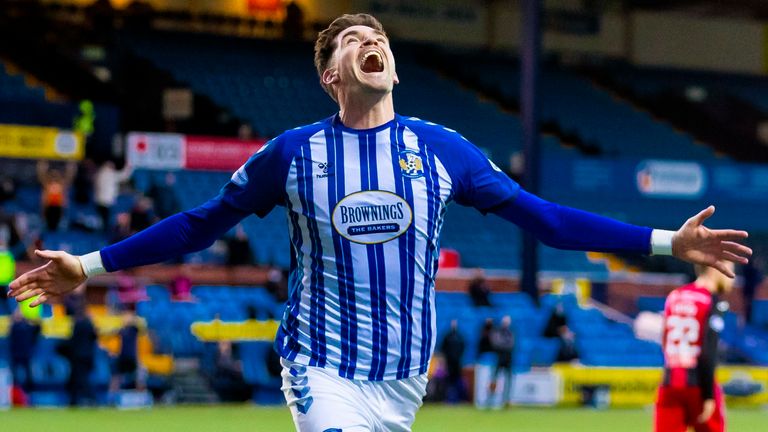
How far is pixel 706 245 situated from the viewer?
482 cm

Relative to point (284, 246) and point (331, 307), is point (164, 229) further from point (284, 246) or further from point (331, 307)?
point (284, 246)

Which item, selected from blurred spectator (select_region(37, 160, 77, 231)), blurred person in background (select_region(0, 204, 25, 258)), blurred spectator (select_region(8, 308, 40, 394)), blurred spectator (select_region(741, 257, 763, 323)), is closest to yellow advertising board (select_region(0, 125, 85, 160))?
blurred spectator (select_region(37, 160, 77, 231))

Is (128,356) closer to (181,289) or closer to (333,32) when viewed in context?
(181,289)

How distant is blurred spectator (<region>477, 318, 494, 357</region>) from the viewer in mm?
21469

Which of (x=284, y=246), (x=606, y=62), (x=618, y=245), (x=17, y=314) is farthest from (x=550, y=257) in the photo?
(x=618, y=245)

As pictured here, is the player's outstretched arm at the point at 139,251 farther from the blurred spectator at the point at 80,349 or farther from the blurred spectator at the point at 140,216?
the blurred spectator at the point at 140,216

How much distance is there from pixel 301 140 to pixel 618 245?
3.97 ft

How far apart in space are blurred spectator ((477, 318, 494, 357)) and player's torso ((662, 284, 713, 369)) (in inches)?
493

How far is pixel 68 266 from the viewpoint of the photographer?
5.08m

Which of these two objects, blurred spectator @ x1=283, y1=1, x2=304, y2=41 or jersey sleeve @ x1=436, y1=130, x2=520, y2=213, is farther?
blurred spectator @ x1=283, y1=1, x2=304, y2=41

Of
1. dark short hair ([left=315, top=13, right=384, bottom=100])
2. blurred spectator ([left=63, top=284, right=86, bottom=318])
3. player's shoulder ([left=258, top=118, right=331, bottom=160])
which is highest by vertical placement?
dark short hair ([left=315, top=13, right=384, bottom=100])

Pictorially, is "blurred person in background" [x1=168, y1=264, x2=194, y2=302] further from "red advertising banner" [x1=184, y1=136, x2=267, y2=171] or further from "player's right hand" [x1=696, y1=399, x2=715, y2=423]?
"player's right hand" [x1=696, y1=399, x2=715, y2=423]

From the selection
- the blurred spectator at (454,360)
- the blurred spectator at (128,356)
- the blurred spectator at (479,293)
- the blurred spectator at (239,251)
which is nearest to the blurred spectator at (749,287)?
the blurred spectator at (479,293)

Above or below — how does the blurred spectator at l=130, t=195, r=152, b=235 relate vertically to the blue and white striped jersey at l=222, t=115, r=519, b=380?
below
